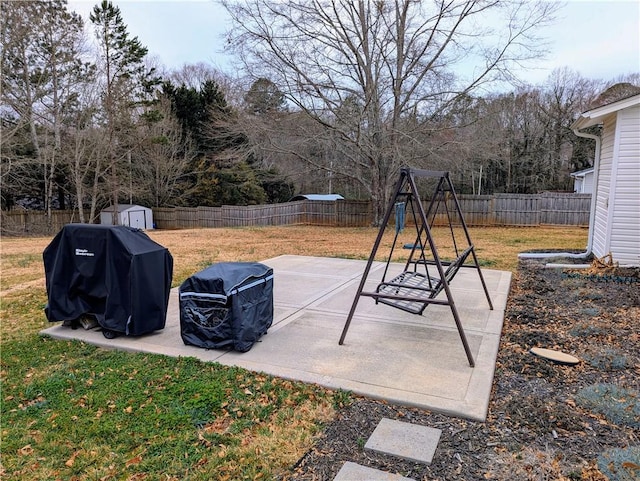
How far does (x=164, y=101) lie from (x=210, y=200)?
5.46 metres

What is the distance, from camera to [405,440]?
2291 millimetres

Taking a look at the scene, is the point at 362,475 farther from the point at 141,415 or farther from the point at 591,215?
the point at 591,215

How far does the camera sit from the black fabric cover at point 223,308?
338cm

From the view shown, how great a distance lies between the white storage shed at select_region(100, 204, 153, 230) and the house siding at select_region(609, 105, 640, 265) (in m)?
19.4

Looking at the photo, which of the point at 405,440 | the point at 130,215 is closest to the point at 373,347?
the point at 405,440

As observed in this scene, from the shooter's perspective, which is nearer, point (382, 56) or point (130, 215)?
point (382, 56)

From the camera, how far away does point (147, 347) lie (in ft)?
11.8

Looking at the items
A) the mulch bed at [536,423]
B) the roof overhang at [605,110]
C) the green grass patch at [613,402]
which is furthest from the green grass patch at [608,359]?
the roof overhang at [605,110]

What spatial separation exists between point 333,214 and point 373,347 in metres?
15.6

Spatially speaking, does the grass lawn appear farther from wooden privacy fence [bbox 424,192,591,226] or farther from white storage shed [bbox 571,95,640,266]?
wooden privacy fence [bbox 424,192,591,226]

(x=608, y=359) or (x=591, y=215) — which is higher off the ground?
(x=591, y=215)

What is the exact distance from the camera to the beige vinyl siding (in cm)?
679

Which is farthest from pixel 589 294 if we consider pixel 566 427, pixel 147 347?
pixel 147 347

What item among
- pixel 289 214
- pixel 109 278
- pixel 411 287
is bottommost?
pixel 289 214
